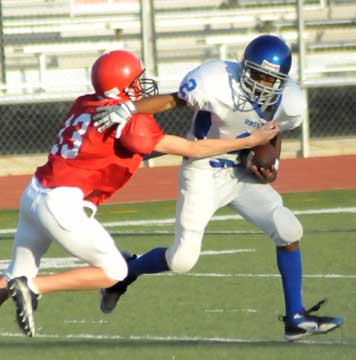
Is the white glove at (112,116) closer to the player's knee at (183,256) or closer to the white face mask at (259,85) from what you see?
the white face mask at (259,85)

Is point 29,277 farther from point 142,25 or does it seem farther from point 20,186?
point 142,25

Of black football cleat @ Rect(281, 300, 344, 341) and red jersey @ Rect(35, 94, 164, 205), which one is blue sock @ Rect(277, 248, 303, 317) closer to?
black football cleat @ Rect(281, 300, 344, 341)

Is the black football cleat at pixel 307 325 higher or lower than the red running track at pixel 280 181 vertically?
higher

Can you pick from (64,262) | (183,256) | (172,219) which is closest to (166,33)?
(172,219)

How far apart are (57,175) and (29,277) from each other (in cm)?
53

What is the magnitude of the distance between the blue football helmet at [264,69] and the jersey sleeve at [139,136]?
0.70m

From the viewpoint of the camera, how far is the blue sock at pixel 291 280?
6.36 metres

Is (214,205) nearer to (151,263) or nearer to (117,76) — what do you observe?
(151,263)

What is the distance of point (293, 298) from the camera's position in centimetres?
636

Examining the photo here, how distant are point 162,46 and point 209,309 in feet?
35.8

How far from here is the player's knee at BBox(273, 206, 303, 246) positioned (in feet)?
20.8

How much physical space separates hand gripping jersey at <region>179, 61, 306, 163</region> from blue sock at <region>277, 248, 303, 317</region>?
0.61 metres

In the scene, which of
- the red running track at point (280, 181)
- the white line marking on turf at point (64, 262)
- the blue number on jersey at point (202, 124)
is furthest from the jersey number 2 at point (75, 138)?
the red running track at point (280, 181)

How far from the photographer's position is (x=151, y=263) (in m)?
6.74
